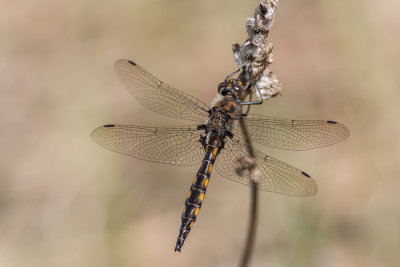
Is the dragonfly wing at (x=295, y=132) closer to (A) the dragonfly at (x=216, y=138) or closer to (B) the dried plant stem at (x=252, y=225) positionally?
(A) the dragonfly at (x=216, y=138)

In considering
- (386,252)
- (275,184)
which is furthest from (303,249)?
(275,184)

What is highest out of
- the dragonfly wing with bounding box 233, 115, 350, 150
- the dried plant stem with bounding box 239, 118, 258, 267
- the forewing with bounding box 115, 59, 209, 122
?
the forewing with bounding box 115, 59, 209, 122

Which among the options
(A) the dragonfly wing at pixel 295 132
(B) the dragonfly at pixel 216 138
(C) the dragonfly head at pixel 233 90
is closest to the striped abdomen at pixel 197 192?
(B) the dragonfly at pixel 216 138

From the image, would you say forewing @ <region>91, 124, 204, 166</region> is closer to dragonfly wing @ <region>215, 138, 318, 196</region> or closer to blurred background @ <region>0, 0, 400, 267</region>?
dragonfly wing @ <region>215, 138, 318, 196</region>

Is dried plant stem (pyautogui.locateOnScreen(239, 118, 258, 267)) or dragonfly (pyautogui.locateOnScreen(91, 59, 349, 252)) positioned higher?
dragonfly (pyautogui.locateOnScreen(91, 59, 349, 252))

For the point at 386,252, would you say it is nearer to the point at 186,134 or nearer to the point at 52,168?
the point at 186,134

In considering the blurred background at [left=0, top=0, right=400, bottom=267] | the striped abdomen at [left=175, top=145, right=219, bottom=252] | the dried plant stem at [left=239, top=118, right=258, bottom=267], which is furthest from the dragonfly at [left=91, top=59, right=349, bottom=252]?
the blurred background at [left=0, top=0, right=400, bottom=267]

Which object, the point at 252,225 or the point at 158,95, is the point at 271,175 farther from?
the point at 158,95
